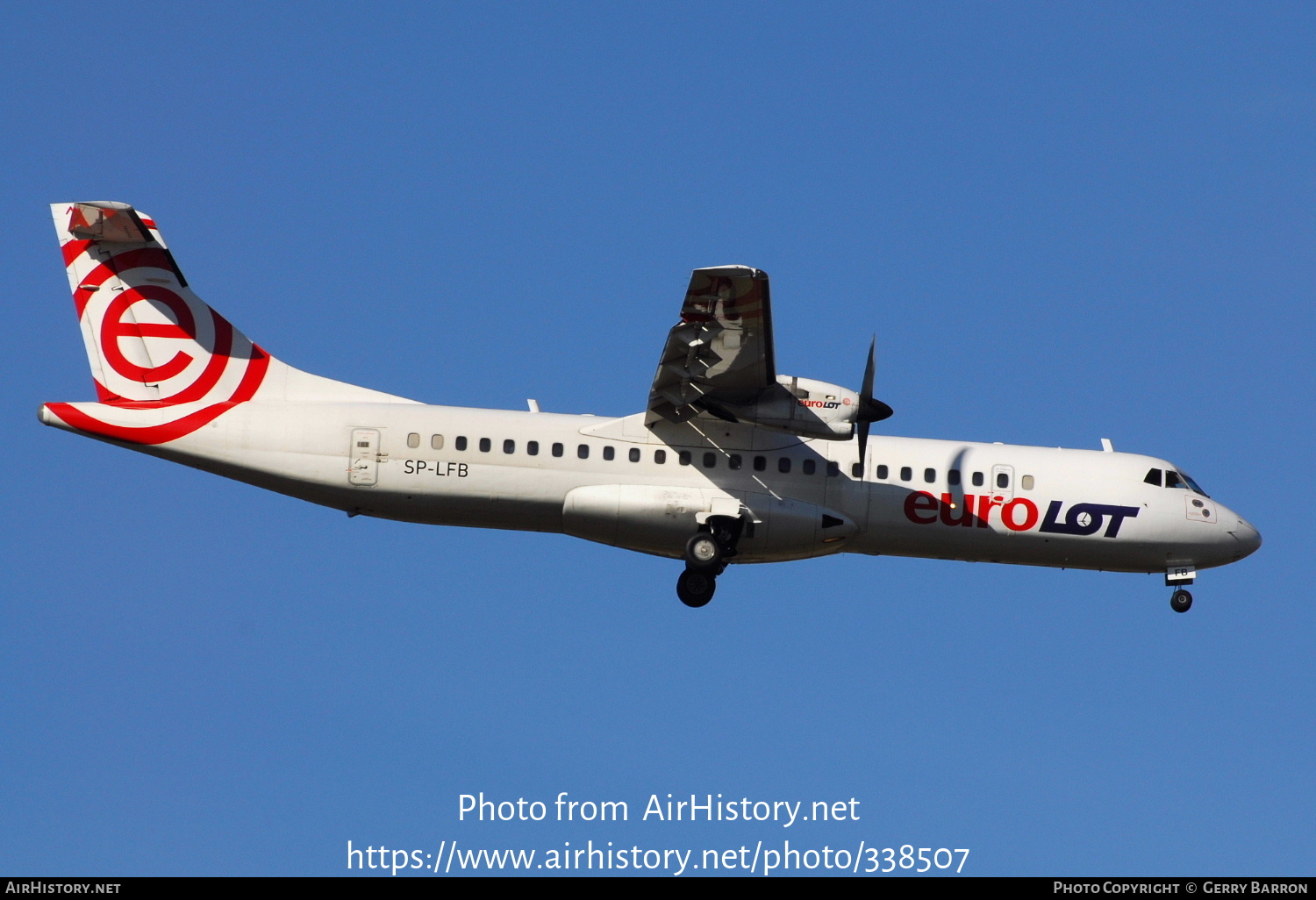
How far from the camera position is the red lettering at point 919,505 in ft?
80.2

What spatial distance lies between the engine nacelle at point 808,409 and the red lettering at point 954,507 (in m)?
2.78

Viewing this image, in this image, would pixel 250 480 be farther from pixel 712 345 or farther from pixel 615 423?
pixel 712 345

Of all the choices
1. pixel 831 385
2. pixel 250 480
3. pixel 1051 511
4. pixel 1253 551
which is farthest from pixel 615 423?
pixel 1253 551

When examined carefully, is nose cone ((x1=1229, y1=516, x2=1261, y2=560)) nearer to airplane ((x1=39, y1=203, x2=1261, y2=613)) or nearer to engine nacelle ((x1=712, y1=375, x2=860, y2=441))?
airplane ((x1=39, y1=203, x2=1261, y2=613))

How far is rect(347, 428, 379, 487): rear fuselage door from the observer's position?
23.4 m

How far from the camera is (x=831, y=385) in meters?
22.9

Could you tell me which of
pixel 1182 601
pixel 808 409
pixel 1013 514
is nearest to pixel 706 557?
pixel 808 409

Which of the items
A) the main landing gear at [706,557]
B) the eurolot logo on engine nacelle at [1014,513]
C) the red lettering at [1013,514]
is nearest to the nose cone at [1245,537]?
the eurolot logo on engine nacelle at [1014,513]

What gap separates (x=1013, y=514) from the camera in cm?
2483

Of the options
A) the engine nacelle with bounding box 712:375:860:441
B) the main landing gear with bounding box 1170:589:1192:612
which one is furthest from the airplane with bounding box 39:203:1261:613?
the main landing gear with bounding box 1170:589:1192:612

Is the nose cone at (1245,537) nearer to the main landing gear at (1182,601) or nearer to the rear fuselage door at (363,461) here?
the main landing gear at (1182,601)

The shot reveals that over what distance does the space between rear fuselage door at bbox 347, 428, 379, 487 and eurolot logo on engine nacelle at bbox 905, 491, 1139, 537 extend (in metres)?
8.75

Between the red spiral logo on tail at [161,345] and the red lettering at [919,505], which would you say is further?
the red lettering at [919,505]

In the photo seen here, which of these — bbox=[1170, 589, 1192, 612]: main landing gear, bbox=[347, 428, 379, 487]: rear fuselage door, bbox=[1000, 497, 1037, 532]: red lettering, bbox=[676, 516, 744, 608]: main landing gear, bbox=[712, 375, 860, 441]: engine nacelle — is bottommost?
bbox=[1170, 589, 1192, 612]: main landing gear
